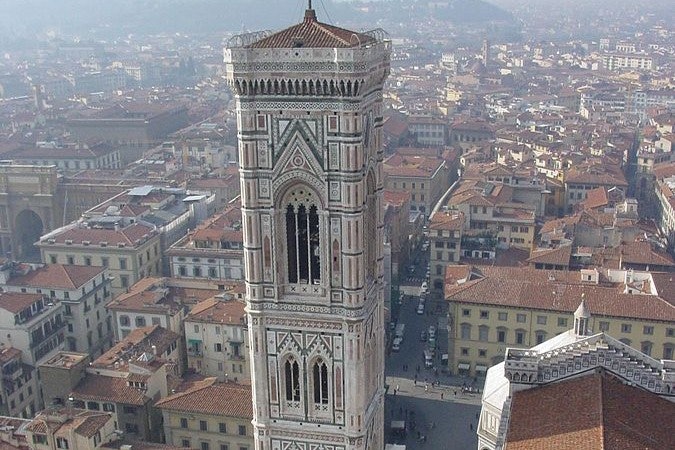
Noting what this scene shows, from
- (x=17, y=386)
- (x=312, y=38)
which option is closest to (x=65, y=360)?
(x=17, y=386)

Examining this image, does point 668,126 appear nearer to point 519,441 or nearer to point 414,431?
point 414,431

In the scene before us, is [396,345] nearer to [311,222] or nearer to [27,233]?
[311,222]

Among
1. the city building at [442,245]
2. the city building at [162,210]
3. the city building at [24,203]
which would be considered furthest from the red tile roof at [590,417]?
the city building at [24,203]

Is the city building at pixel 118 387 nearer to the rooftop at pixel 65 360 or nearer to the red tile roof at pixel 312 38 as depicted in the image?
the rooftop at pixel 65 360

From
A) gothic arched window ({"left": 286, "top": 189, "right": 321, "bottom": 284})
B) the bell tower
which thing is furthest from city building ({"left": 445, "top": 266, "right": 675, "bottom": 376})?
gothic arched window ({"left": 286, "top": 189, "right": 321, "bottom": 284})

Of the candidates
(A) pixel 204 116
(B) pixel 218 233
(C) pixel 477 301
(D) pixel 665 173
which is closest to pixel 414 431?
(C) pixel 477 301
